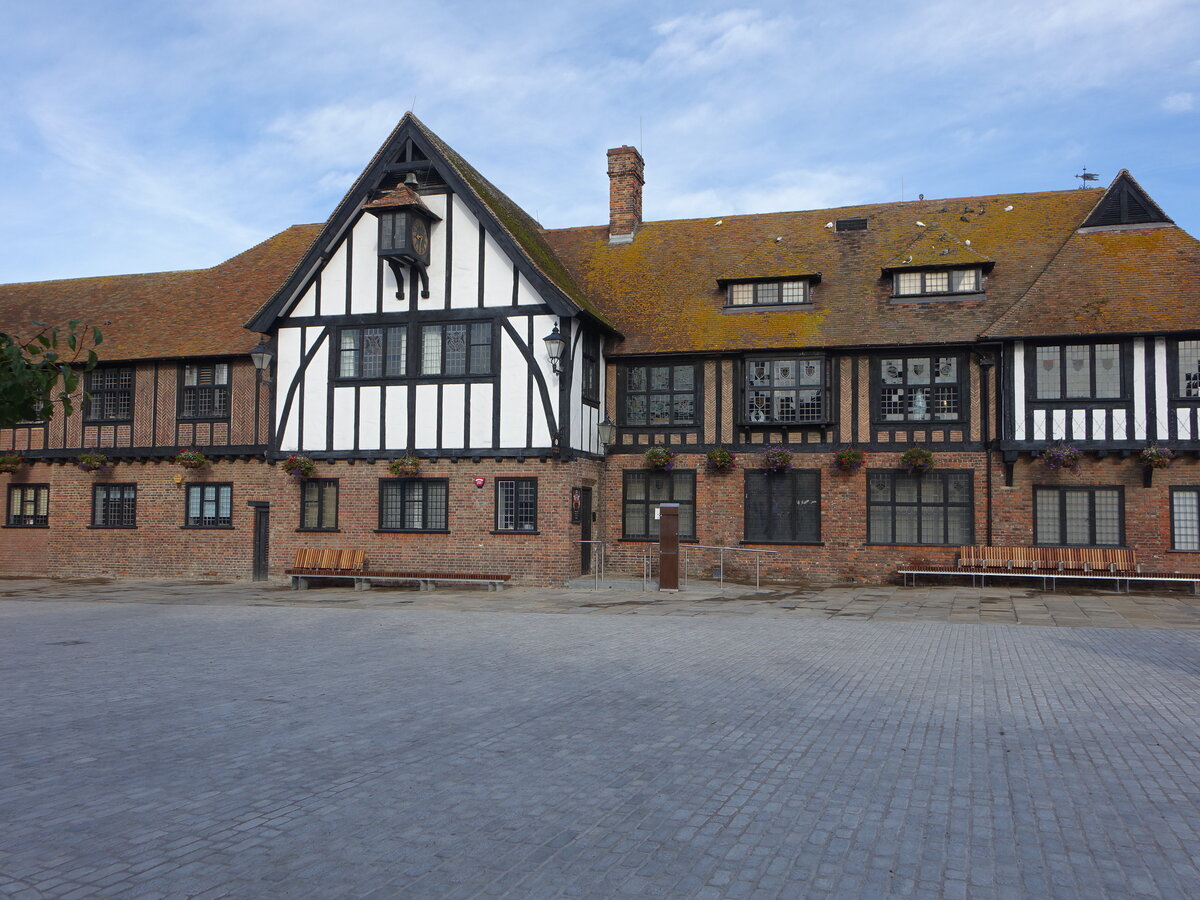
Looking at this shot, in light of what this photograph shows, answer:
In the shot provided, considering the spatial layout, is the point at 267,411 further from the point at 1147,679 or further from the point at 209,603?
the point at 1147,679

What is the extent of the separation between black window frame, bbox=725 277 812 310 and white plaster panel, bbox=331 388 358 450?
9192 millimetres

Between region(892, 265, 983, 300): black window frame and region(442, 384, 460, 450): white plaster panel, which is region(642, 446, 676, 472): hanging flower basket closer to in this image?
region(442, 384, 460, 450): white plaster panel

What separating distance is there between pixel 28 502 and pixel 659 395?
56.6ft

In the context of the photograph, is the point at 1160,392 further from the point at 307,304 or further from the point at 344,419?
the point at 307,304

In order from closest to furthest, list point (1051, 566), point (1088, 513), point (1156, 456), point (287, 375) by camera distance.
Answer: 1. point (1156, 456)
2. point (1051, 566)
3. point (1088, 513)
4. point (287, 375)

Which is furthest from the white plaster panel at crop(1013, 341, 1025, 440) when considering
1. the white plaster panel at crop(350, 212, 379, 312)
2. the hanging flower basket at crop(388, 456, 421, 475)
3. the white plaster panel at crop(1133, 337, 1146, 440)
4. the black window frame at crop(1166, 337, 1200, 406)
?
the white plaster panel at crop(350, 212, 379, 312)

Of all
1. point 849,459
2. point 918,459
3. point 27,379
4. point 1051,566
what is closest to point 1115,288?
point 918,459

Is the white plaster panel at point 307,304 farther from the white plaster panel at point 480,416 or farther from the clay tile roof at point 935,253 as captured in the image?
the clay tile roof at point 935,253

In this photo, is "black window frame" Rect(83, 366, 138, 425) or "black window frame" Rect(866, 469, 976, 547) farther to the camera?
"black window frame" Rect(83, 366, 138, 425)

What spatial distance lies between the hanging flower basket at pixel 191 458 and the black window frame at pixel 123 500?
1799 millimetres

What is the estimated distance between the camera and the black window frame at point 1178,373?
19609mm

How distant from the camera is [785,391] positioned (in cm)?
2225

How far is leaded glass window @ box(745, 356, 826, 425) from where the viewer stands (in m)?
22.0

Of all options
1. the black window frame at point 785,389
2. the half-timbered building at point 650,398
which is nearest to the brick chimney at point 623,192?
the half-timbered building at point 650,398
